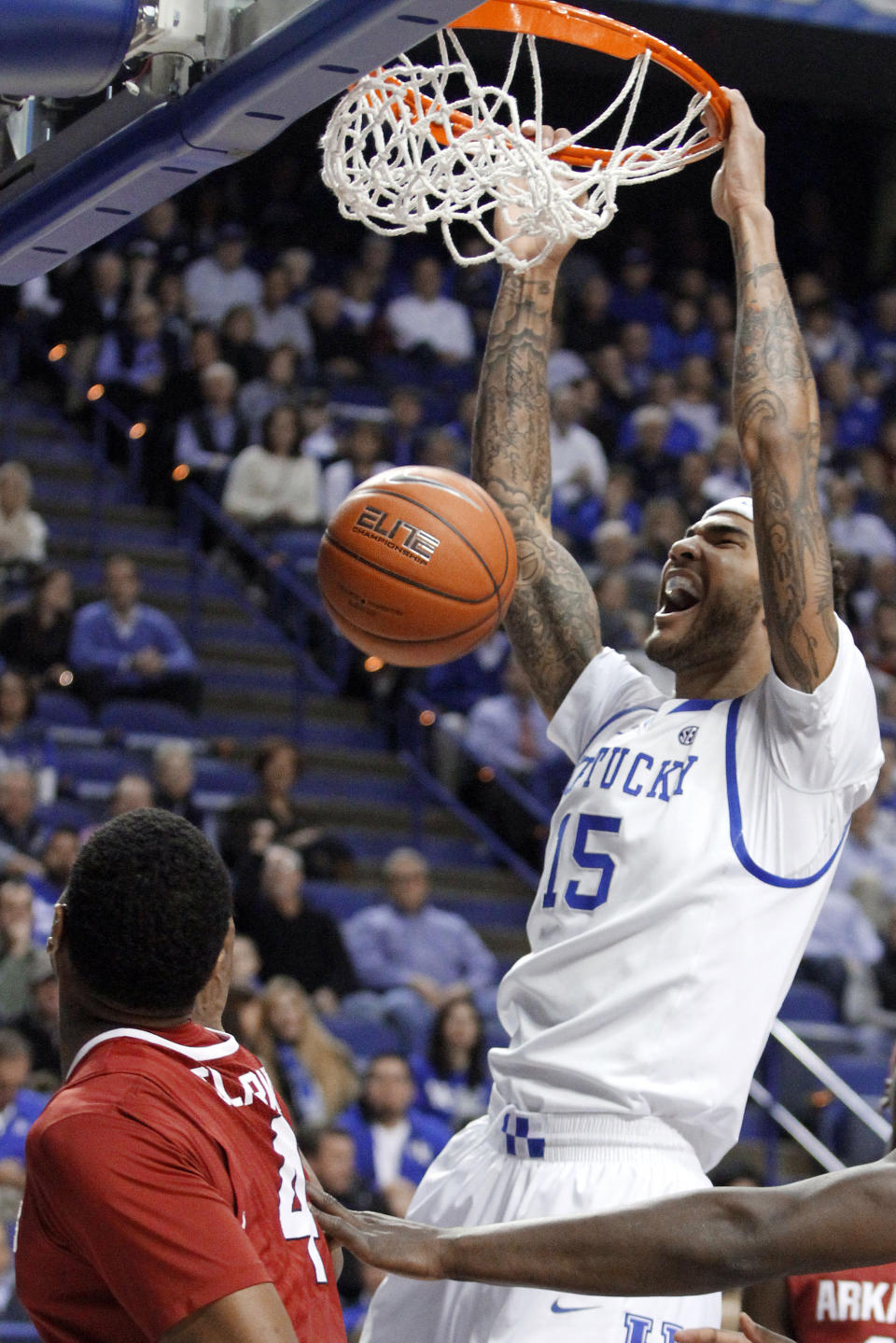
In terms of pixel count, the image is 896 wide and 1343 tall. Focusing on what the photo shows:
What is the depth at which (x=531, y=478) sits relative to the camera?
3873 millimetres

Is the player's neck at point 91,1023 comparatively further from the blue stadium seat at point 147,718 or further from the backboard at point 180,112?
the blue stadium seat at point 147,718

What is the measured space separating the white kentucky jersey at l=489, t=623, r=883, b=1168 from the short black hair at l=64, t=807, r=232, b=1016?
3.17 feet

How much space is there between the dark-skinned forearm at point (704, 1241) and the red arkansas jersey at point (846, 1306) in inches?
57.3

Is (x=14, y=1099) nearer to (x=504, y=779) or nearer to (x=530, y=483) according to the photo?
(x=530, y=483)

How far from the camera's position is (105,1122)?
2.13 meters

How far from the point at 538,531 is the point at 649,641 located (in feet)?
1.64

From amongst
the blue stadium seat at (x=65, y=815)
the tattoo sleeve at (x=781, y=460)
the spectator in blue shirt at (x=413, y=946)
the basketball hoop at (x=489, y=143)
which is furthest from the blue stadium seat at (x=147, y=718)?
the tattoo sleeve at (x=781, y=460)

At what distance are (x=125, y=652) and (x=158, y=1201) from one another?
7.03 metres

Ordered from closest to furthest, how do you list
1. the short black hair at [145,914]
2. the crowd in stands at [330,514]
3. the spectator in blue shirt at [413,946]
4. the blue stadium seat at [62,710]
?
the short black hair at [145,914] < the crowd in stands at [330,514] < the spectator in blue shirt at [413,946] < the blue stadium seat at [62,710]

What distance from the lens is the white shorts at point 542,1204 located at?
294 cm

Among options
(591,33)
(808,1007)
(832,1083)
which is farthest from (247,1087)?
(808,1007)

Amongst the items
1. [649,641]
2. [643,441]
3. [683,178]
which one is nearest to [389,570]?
[649,641]

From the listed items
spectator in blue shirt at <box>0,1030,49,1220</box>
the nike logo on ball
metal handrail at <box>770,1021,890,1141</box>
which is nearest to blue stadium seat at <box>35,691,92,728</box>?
spectator in blue shirt at <box>0,1030,49,1220</box>

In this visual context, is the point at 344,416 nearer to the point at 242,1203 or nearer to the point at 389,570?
the point at 389,570
